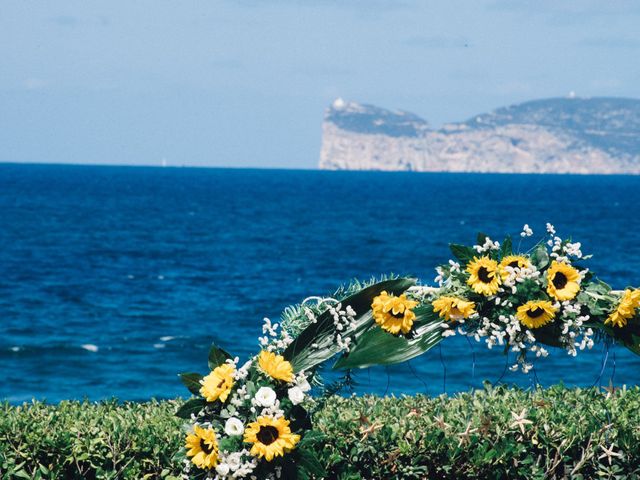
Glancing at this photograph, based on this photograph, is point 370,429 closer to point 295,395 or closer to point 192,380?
point 295,395

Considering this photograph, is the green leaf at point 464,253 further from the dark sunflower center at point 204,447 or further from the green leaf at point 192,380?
the dark sunflower center at point 204,447

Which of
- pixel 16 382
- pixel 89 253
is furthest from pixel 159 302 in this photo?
pixel 89 253

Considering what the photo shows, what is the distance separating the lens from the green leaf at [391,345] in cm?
452

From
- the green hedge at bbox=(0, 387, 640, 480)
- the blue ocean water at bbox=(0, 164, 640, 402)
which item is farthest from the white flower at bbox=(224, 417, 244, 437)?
the blue ocean water at bbox=(0, 164, 640, 402)

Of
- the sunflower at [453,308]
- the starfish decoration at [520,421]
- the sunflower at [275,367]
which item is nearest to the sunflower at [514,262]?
the sunflower at [453,308]

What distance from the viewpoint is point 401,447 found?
14.8 feet

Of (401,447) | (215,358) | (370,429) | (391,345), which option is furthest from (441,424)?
(215,358)

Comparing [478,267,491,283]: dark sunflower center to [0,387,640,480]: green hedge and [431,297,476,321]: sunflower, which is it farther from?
[0,387,640,480]: green hedge

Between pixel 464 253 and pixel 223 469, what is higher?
pixel 464 253

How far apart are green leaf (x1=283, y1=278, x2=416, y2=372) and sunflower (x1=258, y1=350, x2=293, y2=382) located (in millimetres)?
192

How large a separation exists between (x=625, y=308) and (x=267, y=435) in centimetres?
190

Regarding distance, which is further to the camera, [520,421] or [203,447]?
[520,421]

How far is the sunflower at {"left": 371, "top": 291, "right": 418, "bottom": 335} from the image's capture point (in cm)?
447

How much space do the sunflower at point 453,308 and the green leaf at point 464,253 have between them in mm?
251
